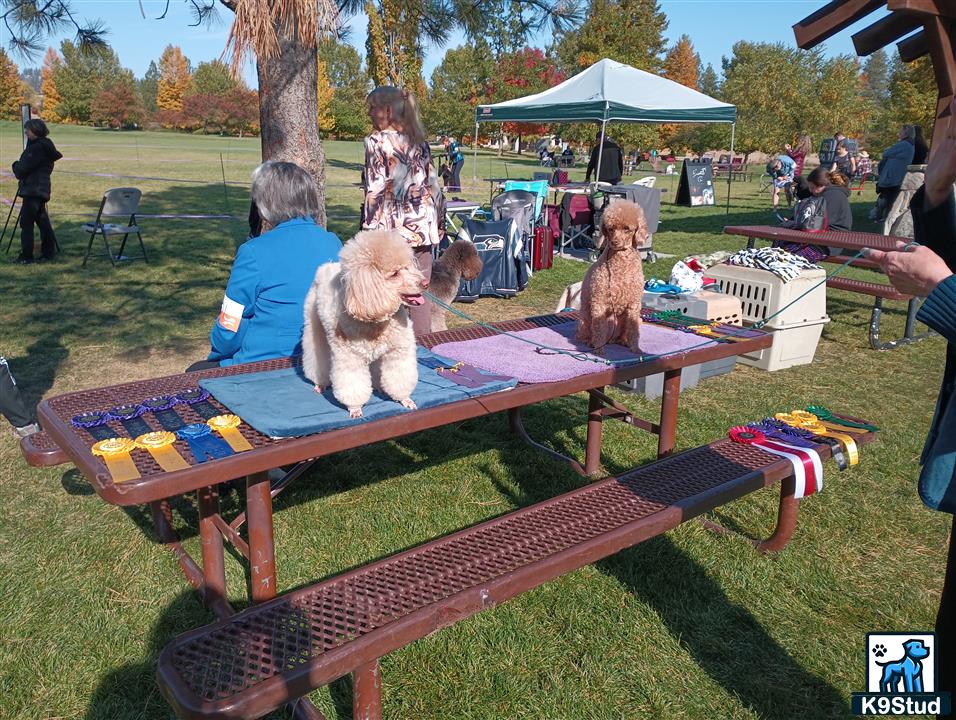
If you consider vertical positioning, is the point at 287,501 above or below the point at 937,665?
below

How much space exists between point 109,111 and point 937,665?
224ft

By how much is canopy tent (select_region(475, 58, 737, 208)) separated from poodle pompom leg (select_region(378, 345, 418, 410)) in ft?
33.9

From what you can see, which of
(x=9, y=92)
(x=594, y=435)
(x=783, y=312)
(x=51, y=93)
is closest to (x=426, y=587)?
(x=594, y=435)

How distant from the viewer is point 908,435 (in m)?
4.89

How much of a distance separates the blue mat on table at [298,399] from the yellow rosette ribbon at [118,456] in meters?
0.42

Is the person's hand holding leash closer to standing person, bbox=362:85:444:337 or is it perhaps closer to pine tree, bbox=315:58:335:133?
standing person, bbox=362:85:444:337

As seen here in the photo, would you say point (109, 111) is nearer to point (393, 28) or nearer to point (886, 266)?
point (393, 28)

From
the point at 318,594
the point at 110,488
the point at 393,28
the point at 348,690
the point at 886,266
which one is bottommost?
the point at 348,690

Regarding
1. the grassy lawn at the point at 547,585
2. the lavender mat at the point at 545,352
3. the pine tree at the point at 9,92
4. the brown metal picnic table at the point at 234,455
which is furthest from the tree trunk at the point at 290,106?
the pine tree at the point at 9,92

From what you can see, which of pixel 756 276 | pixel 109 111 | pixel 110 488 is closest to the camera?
pixel 110 488

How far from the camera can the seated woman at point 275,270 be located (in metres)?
3.31

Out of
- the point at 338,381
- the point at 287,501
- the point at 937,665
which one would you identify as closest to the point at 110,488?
the point at 338,381

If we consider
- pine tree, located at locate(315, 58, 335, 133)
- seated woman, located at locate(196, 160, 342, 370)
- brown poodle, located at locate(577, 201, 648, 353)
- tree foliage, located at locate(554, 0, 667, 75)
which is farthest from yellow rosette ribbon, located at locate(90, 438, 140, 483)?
pine tree, located at locate(315, 58, 335, 133)

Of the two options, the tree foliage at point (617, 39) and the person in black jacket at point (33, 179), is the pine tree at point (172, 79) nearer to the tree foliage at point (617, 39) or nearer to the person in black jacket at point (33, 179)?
the tree foliage at point (617, 39)
